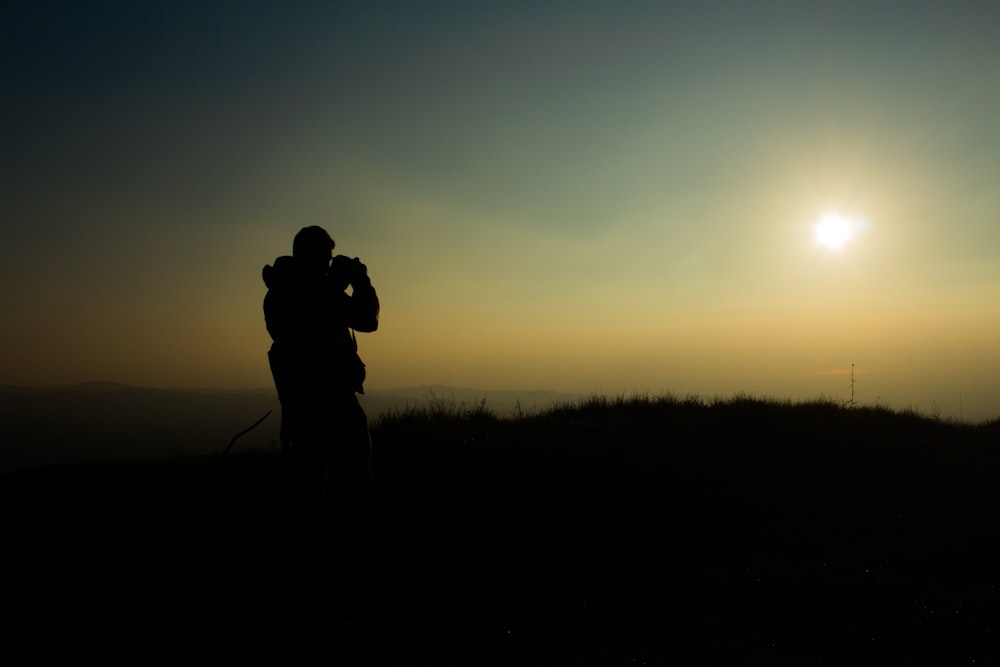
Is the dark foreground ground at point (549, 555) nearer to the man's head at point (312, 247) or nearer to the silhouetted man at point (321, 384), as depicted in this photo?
the silhouetted man at point (321, 384)

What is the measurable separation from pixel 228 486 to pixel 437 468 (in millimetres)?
2591

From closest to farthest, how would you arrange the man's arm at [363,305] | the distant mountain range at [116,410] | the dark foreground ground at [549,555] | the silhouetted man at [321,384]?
Result: 1. the dark foreground ground at [549,555]
2. the silhouetted man at [321,384]
3. the man's arm at [363,305]
4. the distant mountain range at [116,410]

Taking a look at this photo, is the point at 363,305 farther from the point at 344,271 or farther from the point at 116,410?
the point at 116,410

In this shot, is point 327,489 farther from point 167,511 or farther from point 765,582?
A: point 765,582

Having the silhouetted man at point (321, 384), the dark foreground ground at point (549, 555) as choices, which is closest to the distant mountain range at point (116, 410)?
the dark foreground ground at point (549, 555)

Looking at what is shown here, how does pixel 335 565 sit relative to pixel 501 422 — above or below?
below

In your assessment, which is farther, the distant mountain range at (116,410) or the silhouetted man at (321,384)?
the distant mountain range at (116,410)

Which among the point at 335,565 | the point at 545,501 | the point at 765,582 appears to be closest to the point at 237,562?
the point at 335,565

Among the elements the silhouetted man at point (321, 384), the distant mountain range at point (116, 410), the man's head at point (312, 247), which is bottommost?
the distant mountain range at point (116, 410)

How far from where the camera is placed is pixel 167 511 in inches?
270

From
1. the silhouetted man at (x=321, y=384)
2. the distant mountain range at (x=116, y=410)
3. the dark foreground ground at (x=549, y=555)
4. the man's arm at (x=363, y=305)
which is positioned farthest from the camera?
the distant mountain range at (x=116, y=410)

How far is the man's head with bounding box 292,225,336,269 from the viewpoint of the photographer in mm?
5449

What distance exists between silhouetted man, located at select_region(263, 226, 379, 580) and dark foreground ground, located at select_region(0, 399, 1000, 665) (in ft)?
1.39

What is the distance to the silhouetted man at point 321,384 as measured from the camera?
526cm
